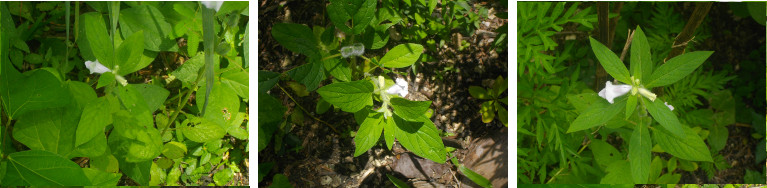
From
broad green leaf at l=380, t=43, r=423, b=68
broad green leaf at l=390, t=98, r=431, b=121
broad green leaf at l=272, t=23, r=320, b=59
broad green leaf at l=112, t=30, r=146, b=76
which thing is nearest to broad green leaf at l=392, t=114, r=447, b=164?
broad green leaf at l=390, t=98, r=431, b=121

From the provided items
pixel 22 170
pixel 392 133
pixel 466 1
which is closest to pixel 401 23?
pixel 466 1

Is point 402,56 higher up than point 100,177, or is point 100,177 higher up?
point 402,56

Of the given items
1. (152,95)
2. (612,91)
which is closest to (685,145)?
(612,91)

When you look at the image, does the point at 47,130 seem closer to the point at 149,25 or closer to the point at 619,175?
the point at 149,25

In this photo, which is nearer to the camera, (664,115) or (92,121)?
(92,121)

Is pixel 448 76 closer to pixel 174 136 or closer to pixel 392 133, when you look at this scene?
pixel 392 133

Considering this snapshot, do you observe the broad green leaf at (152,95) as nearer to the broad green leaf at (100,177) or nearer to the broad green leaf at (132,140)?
the broad green leaf at (132,140)

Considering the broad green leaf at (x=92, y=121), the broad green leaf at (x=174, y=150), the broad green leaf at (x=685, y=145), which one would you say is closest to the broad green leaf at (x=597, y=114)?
the broad green leaf at (x=685, y=145)
